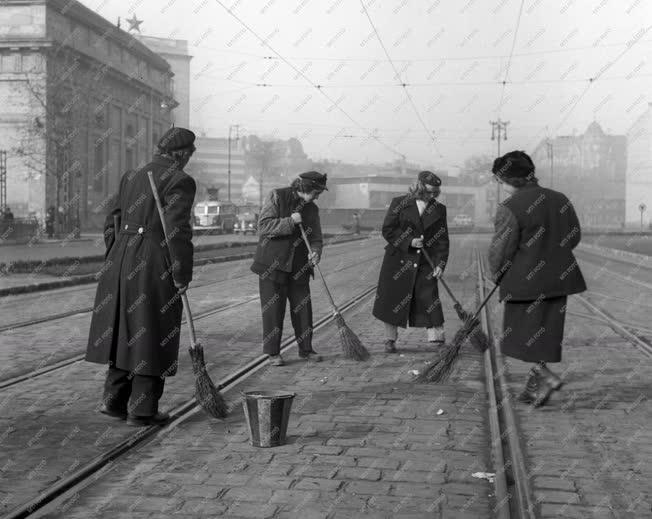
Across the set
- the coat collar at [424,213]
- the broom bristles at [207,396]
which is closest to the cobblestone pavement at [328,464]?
the broom bristles at [207,396]

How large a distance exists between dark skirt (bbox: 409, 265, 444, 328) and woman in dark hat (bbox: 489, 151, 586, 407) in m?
2.56

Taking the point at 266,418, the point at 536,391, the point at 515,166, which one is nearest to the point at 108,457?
the point at 266,418

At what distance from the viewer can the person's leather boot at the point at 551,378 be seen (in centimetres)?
616

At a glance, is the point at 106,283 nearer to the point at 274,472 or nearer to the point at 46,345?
the point at 274,472

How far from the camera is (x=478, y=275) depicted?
70.6 feet

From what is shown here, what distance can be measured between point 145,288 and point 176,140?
95 centimetres

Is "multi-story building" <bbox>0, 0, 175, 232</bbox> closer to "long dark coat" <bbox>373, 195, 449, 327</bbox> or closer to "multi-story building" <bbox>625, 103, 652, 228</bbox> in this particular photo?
"long dark coat" <bbox>373, 195, 449, 327</bbox>

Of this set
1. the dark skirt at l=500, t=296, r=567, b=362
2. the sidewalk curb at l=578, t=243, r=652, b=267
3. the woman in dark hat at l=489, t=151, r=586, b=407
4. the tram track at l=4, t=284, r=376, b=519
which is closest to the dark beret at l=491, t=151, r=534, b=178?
the woman in dark hat at l=489, t=151, r=586, b=407

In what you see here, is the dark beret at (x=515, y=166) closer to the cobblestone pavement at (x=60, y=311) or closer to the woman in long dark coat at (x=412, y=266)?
the woman in long dark coat at (x=412, y=266)

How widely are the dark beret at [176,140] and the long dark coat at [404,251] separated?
3377 millimetres

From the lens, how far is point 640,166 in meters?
84.8

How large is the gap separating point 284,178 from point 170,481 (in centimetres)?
13318

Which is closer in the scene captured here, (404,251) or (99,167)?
(404,251)

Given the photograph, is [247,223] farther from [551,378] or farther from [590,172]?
[590,172]
